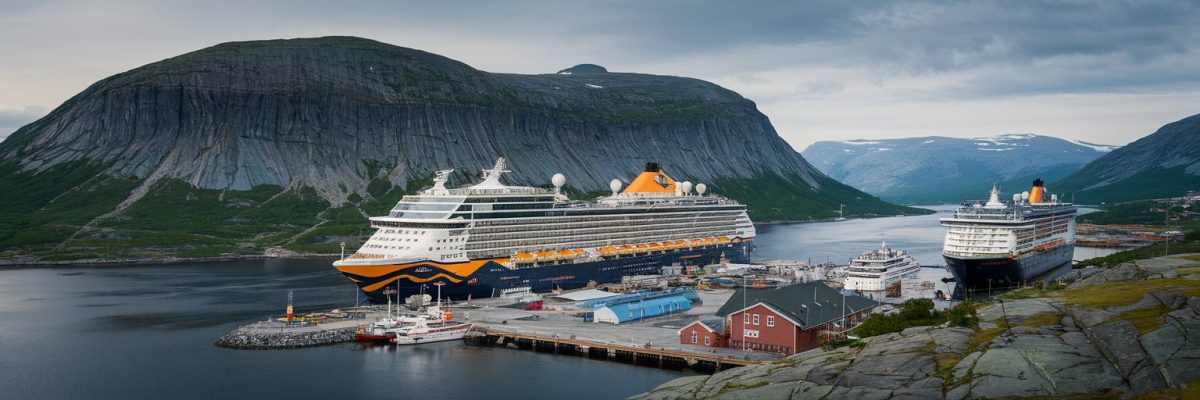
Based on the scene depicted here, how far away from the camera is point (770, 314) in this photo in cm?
5612

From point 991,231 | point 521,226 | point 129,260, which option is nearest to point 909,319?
point 521,226

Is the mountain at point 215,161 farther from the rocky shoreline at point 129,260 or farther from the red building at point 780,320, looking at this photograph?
the red building at point 780,320

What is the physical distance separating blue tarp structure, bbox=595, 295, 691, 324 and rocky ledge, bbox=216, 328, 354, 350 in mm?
17884

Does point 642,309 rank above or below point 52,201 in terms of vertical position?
below

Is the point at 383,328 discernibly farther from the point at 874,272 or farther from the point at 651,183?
the point at 651,183

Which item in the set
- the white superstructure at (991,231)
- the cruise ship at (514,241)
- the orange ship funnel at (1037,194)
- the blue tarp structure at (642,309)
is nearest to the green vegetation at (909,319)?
the blue tarp structure at (642,309)

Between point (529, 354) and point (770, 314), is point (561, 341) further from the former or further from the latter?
point (770, 314)

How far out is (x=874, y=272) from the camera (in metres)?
82.3

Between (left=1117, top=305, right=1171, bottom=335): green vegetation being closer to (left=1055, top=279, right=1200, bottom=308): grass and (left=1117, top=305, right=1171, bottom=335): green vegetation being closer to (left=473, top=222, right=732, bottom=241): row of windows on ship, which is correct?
(left=1055, top=279, right=1200, bottom=308): grass

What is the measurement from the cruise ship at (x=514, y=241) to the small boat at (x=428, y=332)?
29.8 feet

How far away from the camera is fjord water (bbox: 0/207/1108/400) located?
5003 centimetres

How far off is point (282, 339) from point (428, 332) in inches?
366

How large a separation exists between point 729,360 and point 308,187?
440 ft

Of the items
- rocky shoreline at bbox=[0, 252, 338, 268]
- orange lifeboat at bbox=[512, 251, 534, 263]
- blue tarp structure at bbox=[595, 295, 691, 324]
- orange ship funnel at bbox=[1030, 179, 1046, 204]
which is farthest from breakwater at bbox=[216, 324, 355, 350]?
orange ship funnel at bbox=[1030, 179, 1046, 204]
